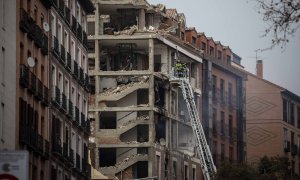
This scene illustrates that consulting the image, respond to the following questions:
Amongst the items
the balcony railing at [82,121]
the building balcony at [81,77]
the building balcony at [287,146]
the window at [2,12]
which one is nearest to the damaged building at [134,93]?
the balcony railing at [82,121]

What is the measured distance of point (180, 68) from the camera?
116 m

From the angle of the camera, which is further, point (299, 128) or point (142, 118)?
point (299, 128)

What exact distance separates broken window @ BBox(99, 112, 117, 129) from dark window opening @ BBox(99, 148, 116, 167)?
258 cm

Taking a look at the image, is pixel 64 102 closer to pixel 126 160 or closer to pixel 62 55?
pixel 62 55

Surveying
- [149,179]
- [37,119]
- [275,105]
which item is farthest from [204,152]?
[37,119]

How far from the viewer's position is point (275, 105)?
146000 mm

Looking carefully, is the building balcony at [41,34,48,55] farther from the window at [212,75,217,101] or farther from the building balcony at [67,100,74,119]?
the window at [212,75,217,101]

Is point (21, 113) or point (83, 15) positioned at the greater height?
point (83, 15)

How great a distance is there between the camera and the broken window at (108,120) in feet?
371

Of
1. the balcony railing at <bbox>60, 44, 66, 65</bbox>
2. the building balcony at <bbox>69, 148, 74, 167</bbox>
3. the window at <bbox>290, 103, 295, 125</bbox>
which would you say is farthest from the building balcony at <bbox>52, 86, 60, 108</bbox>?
the window at <bbox>290, 103, 295, 125</bbox>

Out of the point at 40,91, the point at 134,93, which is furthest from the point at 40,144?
the point at 134,93

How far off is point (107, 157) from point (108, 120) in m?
3.87

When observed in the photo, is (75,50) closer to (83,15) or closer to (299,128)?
(83,15)

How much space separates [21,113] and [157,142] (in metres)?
50.9
